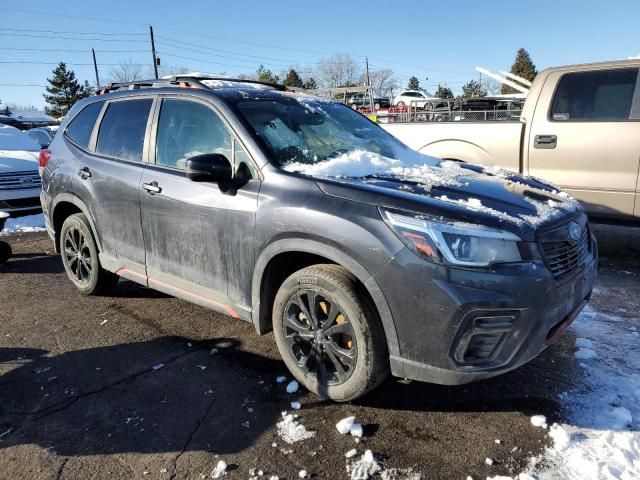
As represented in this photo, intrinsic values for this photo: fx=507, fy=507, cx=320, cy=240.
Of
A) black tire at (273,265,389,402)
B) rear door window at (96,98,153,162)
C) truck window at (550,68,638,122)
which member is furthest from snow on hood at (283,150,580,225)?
truck window at (550,68,638,122)

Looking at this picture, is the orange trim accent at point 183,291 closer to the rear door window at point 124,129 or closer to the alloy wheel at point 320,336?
the alloy wheel at point 320,336

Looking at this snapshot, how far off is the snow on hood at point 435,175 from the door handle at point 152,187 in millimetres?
1089

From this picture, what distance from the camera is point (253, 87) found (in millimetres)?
4125

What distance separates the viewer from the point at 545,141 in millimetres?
5574

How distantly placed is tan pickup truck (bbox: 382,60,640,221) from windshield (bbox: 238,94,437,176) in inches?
84.5

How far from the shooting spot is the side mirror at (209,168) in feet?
10.00

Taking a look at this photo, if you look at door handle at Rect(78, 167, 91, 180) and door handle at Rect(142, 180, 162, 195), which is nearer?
door handle at Rect(142, 180, 162, 195)

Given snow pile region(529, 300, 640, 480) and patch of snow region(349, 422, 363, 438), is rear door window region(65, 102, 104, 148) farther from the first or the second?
snow pile region(529, 300, 640, 480)

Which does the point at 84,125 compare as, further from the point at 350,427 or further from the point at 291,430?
the point at 350,427

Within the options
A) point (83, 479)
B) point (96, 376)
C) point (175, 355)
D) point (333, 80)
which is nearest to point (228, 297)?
point (175, 355)

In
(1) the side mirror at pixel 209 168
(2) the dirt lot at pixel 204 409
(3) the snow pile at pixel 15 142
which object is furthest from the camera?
(3) the snow pile at pixel 15 142

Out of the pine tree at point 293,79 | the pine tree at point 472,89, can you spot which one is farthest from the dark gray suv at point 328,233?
the pine tree at point 293,79

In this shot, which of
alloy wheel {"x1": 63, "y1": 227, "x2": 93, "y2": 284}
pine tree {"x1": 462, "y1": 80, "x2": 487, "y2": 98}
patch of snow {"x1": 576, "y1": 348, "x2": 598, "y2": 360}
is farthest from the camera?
pine tree {"x1": 462, "y1": 80, "x2": 487, "y2": 98}

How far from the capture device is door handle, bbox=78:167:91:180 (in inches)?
172
